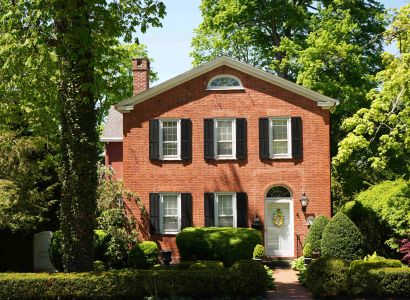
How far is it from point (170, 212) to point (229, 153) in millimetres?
3465

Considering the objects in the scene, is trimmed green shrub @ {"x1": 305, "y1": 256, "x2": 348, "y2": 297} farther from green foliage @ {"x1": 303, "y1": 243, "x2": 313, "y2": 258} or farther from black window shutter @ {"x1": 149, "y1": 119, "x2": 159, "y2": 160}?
black window shutter @ {"x1": 149, "y1": 119, "x2": 159, "y2": 160}

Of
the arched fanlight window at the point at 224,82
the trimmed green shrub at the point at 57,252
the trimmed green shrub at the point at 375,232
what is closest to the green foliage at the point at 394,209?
the trimmed green shrub at the point at 375,232

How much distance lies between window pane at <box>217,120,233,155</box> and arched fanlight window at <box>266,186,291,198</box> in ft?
7.61

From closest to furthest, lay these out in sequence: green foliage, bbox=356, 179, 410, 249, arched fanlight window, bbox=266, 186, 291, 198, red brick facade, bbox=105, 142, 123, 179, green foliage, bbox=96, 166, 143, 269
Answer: green foliage, bbox=356, 179, 410, 249 < green foliage, bbox=96, 166, 143, 269 < arched fanlight window, bbox=266, 186, 291, 198 < red brick facade, bbox=105, 142, 123, 179

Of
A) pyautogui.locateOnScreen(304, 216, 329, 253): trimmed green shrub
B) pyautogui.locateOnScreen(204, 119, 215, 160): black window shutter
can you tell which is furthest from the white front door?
pyautogui.locateOnScreen(204, 119, 215, 160): black window shutter

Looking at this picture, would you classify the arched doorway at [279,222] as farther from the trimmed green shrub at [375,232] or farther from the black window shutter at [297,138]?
the trimmed green shrub at [375,232]

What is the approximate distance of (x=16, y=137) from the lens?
22.9 m

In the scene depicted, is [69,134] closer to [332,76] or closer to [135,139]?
[135,139]

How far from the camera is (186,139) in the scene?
24156 millimetres

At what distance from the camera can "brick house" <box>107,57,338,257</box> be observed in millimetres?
23922

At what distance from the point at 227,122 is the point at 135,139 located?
392cm

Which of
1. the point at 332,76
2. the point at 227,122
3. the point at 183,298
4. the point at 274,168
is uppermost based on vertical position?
the point at 332,76

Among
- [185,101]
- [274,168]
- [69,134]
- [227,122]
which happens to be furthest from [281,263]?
[69,134]

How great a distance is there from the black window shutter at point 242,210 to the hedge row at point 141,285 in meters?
7.77
